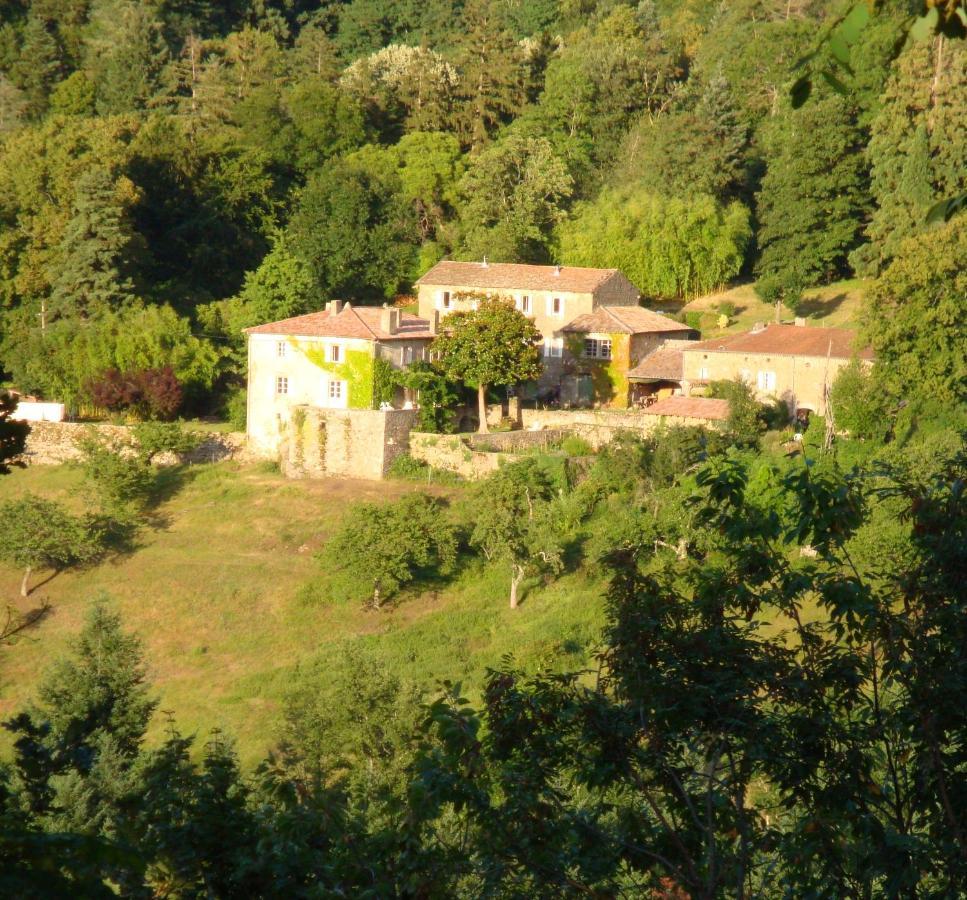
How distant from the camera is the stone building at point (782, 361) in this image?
37938 mm

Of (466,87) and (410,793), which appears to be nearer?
(410,793)

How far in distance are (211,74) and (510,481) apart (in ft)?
116

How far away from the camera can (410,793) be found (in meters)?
8.05

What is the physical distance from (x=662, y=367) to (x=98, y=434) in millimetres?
15153

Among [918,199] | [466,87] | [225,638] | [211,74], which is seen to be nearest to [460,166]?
[466,87]

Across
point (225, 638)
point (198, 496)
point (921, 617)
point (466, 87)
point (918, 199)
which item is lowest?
point (225, 638)

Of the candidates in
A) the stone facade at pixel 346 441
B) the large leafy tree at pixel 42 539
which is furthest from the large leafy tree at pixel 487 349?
the large leafy tree at pixel 42 539

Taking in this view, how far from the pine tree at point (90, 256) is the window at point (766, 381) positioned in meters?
20.3

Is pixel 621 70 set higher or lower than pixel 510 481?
higher

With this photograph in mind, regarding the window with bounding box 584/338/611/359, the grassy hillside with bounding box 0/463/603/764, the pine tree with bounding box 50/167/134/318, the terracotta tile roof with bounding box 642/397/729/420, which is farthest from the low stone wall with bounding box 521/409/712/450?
the pine tree with bounding box 50/167/134/318

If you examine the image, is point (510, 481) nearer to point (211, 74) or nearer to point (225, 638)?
point (225, 638)

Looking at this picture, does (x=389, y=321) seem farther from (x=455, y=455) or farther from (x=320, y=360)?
(x=455, y=455)

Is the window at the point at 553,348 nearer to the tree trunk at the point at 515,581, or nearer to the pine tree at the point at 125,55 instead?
the tree trunk at the point at 515,581

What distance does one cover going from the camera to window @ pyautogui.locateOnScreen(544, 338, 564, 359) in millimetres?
42594
